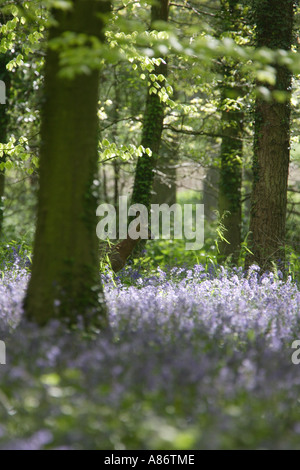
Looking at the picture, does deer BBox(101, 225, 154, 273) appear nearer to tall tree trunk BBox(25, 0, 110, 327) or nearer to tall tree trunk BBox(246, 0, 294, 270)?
tall tree trunk BBox(246, 0, 294, 270)

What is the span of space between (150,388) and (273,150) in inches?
249

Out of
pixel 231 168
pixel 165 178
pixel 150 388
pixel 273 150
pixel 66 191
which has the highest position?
pixel 165 178

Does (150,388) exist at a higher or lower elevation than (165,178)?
lower

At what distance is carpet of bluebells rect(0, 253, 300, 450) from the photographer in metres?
2.78

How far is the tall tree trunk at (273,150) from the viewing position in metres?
8.48

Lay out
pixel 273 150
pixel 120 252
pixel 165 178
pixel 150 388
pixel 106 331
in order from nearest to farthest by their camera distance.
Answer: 1. pixel 150 388
2. pixel 106 331
3. pixel 273 150
4. pixel 120 252
5. pixel 165 178

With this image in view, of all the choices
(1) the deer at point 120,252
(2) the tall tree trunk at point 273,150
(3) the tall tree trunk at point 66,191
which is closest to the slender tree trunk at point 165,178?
(1) the deer at point 120,252

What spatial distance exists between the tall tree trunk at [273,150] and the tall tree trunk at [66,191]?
188 inches

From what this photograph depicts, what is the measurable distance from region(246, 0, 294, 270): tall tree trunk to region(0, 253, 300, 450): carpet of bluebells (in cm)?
415

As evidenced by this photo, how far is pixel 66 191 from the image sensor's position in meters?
4.23

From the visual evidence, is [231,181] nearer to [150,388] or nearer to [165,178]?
[165,178]

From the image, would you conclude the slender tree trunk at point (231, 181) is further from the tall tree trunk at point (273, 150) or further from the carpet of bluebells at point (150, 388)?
the carpet of bluebells at point (150, 388)

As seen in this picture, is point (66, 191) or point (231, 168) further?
point (231, 168)

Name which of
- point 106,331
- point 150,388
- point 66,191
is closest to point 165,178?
point 66,191
